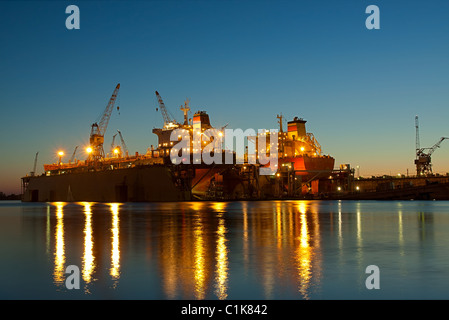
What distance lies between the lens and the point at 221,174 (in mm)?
98312

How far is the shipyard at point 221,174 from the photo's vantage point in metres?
91.4

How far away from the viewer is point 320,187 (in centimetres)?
11312

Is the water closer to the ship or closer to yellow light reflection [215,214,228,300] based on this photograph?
yellow light reflection [215,214,228,300]

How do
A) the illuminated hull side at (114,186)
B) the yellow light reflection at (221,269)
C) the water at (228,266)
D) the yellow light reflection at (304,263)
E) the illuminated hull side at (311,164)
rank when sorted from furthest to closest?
the illuminated hull side at (311,164), the illuminated hull side at (114,186), the yellow light reflection at (304,263), the water at (228,266), the yellow light reflection at (221,269)

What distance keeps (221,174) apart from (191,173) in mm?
9153

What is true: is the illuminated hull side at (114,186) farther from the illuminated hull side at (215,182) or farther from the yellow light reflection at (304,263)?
the yellow light reflection at (304,263)

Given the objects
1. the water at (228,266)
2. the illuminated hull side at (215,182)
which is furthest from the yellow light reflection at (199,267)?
→ the illuminated hull side at (215,182)

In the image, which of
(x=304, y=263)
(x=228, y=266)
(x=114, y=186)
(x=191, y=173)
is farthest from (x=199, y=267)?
(x=114, y=186)

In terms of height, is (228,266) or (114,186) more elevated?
(114,186)

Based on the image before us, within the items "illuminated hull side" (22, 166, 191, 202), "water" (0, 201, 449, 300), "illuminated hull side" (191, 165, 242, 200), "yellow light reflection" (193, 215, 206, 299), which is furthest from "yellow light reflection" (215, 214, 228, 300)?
"illuminated hull side" (191, 165, 242, 200)

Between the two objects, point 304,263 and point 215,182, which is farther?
point 215,182

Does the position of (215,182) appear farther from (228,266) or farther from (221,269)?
(221,269)

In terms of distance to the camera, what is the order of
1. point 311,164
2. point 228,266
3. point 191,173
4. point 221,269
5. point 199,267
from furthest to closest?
1. point 311,164
2. point 191,173
3. point 228,266
4. point 199,267
5. point 221,269

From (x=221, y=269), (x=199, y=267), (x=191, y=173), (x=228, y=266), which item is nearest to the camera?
(x=221, y=269)
